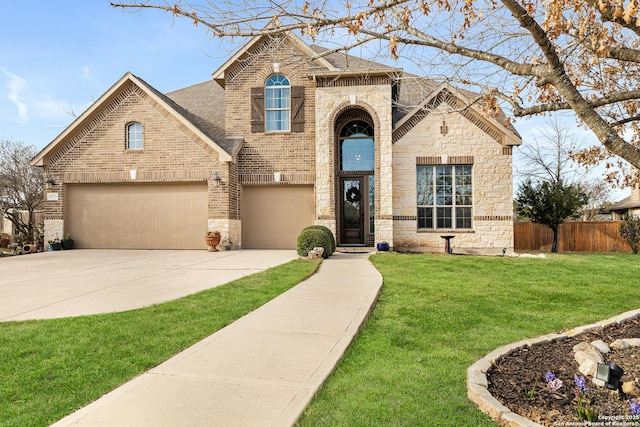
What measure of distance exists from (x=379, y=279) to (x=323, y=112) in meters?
8.09

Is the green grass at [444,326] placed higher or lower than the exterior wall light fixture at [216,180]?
lower

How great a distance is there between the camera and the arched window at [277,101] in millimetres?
15500

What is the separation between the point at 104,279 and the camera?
845 cm

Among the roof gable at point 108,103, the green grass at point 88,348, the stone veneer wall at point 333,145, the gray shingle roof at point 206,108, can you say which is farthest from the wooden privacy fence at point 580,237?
the green grass at point 88,348

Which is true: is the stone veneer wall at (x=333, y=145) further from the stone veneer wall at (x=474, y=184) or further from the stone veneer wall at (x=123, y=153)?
the stone veneer wall at (x=123, y=153)

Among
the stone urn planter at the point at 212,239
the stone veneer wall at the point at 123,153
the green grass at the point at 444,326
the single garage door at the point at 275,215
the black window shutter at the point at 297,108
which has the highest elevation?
the black window shutter at the point at 297,108

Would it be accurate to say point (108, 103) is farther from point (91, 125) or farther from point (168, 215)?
point (168, 215)

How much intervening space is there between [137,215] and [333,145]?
26.3 ft

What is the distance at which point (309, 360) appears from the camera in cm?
378

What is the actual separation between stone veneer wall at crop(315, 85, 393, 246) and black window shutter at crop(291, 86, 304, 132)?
97 cm

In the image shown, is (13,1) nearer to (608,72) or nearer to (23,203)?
(608,72)

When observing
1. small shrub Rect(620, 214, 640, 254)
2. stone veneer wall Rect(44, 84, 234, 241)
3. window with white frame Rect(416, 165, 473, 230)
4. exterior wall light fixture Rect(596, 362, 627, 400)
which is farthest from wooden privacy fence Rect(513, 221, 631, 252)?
exterior wall light fixture Rect(596, 362, 627, 400)

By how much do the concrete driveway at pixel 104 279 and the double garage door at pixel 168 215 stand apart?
1.99 meters

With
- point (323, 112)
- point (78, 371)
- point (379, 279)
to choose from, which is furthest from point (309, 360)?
point (323, 112)
